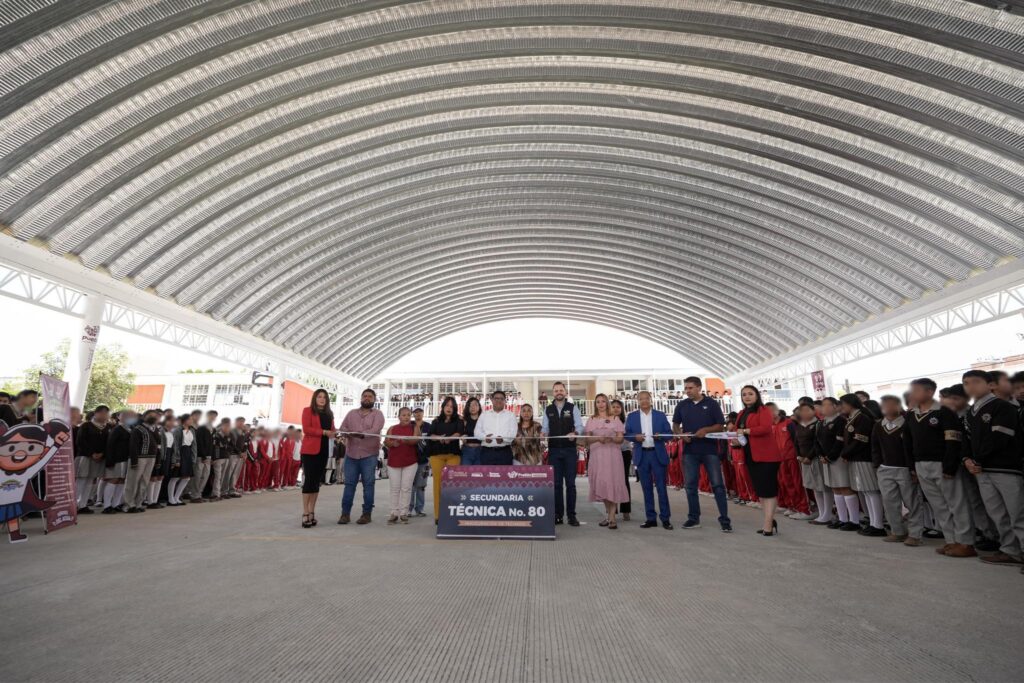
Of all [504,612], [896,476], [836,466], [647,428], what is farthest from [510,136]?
[504,612]

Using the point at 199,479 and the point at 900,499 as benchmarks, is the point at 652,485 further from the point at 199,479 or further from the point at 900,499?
the point at 199,479

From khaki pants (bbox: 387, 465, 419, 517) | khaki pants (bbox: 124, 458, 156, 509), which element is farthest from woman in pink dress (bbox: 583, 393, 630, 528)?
khaki pants (bbox: 124, 458, 156, 509)

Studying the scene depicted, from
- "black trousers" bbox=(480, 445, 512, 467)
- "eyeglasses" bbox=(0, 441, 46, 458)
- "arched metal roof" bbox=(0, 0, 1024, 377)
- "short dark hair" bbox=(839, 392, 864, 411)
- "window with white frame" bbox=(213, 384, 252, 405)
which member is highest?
"arched metal roof" bbox=(0, 0, 1024, 377)

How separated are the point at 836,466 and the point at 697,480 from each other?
2.09 meters

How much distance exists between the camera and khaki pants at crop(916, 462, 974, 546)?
4832 mm

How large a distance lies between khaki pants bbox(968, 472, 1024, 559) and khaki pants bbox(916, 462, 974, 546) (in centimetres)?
20

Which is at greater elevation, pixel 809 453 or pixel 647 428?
pixel 647 428

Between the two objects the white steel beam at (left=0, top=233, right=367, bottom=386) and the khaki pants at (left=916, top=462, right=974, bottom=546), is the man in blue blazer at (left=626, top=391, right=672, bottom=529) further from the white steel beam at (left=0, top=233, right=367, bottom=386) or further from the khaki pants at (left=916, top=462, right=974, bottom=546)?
the white steel beam at (left=0, top=233, right=367, bottom=386)

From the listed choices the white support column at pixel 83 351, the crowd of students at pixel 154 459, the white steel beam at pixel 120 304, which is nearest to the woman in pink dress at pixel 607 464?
the crowd of students at pixel 154 459

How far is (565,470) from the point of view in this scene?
6.96 meters

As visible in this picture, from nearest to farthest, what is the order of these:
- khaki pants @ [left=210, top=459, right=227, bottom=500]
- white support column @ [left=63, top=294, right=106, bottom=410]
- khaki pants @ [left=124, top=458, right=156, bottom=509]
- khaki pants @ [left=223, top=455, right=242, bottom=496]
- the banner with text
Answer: the banner with text
khaki pants @ [left=124, top=458, right=156, bottom=509]
khaki pants @ [left=210, top=459, right=227, bottom=500]
white support column @ [left=63, top=294, right=106, bottom=410]
khaki pants @ [left=223, top=455, right=242, bottom=496]

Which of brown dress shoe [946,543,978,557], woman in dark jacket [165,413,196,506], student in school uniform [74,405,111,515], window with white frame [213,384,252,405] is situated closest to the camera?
brown dress shoe [946,543,978,557]

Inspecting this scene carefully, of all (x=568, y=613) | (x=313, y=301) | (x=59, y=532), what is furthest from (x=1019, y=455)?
(x=313, y=301)

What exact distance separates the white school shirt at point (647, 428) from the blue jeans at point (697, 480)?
50 centimetres
